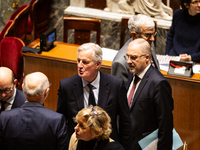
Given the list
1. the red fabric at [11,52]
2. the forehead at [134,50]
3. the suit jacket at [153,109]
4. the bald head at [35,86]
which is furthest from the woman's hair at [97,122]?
the red fabric at [11,52]

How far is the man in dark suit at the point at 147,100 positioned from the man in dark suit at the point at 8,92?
3.09 feet

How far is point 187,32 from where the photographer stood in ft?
12.6

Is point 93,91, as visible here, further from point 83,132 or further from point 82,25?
point 82,25

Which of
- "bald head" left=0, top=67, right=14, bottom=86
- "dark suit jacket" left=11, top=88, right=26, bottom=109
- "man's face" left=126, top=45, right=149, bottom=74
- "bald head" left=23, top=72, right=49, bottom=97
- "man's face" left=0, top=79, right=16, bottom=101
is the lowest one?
"dark suit jacket" left=11, top=88, right=26, bottom=109

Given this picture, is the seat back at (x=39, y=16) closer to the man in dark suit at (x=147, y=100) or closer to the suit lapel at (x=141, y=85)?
the man in dark suit at (x=147, y=100)

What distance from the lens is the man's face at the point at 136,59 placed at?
100.0 inches

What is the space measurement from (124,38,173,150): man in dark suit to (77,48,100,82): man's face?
0.31 meters

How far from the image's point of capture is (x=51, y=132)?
2.06 metres

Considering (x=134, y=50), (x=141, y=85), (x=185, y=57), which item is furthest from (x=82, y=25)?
(x=141, y=85)

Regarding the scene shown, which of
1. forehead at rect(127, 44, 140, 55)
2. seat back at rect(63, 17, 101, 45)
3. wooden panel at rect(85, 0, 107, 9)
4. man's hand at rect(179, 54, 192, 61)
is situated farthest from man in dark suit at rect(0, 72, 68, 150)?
wooden panel at rect(85, 0, 107, 9)

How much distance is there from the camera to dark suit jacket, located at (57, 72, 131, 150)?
2428mm

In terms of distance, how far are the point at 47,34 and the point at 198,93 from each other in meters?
1.97

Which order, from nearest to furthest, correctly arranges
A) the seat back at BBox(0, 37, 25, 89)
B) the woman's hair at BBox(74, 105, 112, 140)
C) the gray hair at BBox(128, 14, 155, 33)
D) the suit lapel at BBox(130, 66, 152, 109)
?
the woman's hair at BBox(74, 105, 112, 140) < the suit lapel at BBox(130, 66, 152, 109) < the gray hair at BBox(128, 14, 155, 33) < the seat back at BBox(0, 37, 25, 89)

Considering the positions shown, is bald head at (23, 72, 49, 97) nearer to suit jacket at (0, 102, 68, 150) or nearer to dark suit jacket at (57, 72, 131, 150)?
suit jacket at (0, 102, 68, 150)
